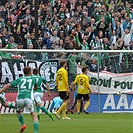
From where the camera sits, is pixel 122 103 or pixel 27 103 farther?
pixel 122 103

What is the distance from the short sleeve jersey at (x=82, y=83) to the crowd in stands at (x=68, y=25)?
122 cm

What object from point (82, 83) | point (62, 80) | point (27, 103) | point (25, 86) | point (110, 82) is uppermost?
point (25, 86)

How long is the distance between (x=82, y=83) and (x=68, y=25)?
409 cm

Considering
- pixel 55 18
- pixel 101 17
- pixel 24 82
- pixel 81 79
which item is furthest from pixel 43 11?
pixel 24 82

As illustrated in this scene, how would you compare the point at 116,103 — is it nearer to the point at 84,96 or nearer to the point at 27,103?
the point at 84,96

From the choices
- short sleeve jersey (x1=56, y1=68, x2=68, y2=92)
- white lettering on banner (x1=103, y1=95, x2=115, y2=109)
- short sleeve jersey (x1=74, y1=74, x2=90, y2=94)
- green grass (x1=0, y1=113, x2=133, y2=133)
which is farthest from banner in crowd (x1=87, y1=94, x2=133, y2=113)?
green grass (x1=0, y1=113, x2=133, y2=133)

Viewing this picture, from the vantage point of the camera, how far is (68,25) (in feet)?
89.7

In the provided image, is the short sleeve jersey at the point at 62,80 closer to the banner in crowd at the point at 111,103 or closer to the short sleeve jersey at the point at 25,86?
the banner in crowd at the point at 111,103

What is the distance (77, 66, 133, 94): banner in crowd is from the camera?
25172 millimetres

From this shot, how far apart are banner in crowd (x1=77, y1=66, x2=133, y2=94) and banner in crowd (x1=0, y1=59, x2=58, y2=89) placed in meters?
1.62

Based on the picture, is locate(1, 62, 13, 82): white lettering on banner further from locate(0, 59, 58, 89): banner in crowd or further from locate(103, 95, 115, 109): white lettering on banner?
locate(103, 95, 115, 109): white lettering on banner

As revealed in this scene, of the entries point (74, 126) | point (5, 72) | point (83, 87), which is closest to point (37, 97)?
point (74, 126)

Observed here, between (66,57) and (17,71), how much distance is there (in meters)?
2.22

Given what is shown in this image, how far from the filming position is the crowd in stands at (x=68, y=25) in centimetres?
2575
